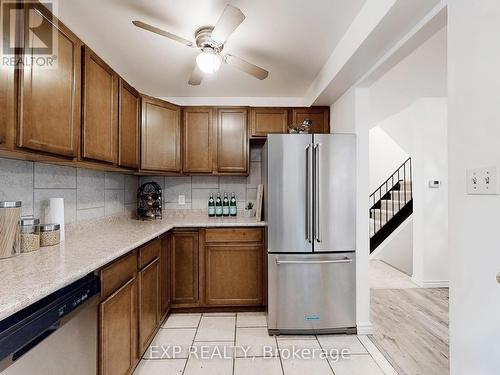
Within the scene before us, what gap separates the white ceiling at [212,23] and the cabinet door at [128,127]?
12.0 inches

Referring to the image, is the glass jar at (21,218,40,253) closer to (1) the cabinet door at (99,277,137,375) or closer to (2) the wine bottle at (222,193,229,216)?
(1) the cabinet door at (99,277,137,375)

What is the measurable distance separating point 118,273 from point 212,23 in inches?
69.0

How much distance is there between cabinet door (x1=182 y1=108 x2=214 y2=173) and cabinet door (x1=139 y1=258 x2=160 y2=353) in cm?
126

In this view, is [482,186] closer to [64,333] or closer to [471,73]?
[471,73]

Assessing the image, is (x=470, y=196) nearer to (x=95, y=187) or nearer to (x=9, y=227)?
(x=9, y=227)

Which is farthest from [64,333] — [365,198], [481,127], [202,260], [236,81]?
[236,81]

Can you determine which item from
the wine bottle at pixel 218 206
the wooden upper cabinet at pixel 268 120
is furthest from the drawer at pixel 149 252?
the wooden upper cabinet at pixel 268 120

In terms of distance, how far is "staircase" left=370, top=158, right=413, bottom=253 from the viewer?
4.91 metres

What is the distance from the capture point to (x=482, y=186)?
3.72 feet

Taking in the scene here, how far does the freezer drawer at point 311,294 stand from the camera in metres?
2.39

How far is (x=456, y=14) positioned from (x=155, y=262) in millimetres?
2480

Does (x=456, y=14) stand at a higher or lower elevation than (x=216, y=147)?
higher

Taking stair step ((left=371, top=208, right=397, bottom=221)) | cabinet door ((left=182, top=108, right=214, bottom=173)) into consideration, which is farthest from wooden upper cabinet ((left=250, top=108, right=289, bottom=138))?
stair step ((left=371, top=208, right=397, bottom=221))

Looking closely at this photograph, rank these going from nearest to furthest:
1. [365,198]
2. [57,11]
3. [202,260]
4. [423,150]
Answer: [57,11], [365,198], [202,260], [423,150]
